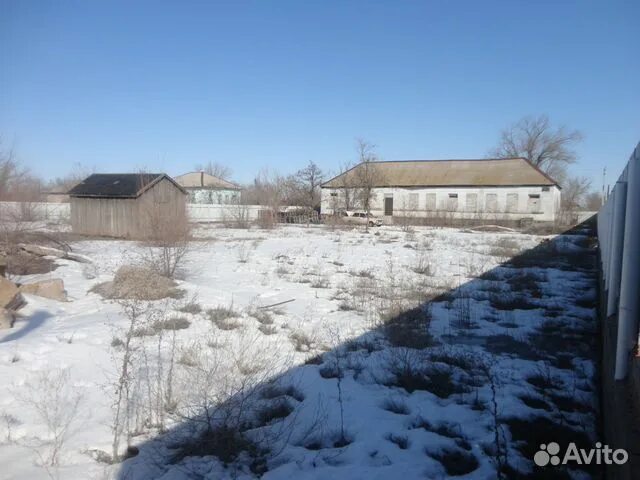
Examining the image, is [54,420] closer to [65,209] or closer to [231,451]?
[231,451]

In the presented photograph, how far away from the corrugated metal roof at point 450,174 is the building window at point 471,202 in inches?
38.4

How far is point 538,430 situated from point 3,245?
11080 mm

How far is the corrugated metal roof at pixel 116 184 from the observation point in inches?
774

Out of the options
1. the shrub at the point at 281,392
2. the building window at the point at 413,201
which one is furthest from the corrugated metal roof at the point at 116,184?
the building window at the point at 413,201

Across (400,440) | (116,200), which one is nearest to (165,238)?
(400,440)

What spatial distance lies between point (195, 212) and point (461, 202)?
73.3 feet

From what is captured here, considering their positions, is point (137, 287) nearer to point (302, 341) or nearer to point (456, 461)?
point (302, 341)

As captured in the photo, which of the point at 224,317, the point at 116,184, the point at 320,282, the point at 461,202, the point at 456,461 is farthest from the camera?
the point at 461,202

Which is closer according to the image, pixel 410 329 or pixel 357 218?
pixel 410 329

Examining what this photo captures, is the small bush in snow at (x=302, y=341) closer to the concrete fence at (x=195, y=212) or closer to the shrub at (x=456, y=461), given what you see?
the shrub at (x=456, y=461)

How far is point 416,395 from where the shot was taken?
13.1ft

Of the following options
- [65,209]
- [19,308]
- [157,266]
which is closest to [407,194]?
[65,209]

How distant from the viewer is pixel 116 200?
20.0m

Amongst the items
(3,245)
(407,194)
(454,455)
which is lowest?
(454,455)
